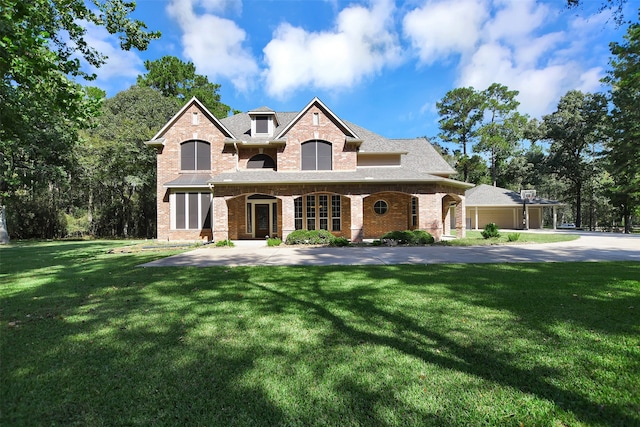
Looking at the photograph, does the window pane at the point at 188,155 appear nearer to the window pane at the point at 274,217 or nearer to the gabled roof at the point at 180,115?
the gabled roof at the point at 180,115

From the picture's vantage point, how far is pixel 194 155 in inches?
768

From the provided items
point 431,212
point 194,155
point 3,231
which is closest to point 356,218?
point 431,212

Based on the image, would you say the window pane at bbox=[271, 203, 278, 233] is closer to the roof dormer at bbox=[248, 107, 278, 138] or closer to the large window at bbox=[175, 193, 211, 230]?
the large window at bbox=[175, 193, 211, 230]

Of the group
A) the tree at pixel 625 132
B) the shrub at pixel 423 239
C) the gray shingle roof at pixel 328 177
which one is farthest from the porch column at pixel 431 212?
the tree at pixel 625 132

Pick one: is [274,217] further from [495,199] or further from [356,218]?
[495,199]

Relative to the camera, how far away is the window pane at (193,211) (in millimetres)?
18594

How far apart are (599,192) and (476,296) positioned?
45.8 metres

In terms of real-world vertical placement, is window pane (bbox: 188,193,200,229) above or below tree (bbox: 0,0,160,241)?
below

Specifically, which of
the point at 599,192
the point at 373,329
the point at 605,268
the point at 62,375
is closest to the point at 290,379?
the point at 373,329

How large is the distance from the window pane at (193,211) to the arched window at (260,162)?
395 centimetres

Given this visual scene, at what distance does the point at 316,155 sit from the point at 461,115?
2769 cm

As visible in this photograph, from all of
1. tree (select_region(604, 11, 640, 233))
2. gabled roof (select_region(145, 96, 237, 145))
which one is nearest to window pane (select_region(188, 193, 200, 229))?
gabled roof (select_region(145, 96, 237, 145))

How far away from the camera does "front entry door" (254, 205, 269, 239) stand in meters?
20.1

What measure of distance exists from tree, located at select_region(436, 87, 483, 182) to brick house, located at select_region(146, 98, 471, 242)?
22351 mm
